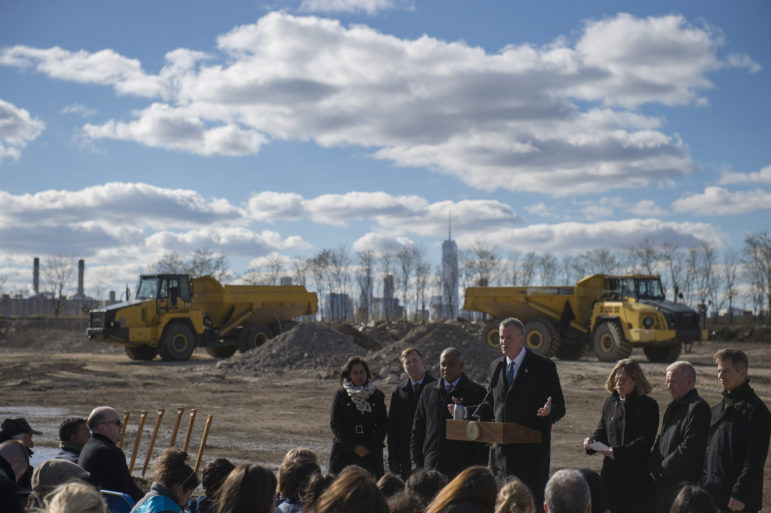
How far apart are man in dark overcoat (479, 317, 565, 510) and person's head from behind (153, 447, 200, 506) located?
107 inches

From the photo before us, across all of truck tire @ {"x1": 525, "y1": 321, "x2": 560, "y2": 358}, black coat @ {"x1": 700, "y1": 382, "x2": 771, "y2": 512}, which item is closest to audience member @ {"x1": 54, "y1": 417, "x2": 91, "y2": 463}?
black coat @ {"x1": 700, "y1": 382, "x2": 771, "y2": 512}

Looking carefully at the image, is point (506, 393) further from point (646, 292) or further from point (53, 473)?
point (646, 292)

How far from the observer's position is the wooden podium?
20.5 feet

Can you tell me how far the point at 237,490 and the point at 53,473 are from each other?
1.49 metres

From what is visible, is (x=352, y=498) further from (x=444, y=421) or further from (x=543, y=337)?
(x=543, y=337)

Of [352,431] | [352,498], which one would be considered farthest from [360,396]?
[352,498]

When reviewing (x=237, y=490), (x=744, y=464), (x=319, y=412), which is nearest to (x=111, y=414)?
(x=237, y=490)

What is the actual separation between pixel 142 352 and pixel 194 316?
10.1 feet

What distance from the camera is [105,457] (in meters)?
5.75

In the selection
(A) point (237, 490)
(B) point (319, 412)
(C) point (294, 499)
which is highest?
(A) point (237, 490)

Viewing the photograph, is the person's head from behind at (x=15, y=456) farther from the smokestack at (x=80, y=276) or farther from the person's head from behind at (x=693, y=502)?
the smokestack at (x=80, y=276)

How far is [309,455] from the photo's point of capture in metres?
5.11

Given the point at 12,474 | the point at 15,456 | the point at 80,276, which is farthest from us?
the point at 80,276

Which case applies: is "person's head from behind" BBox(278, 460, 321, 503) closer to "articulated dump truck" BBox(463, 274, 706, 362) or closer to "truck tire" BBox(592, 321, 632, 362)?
"articulated dump truck" BBox(463, 274, 706, 362)
